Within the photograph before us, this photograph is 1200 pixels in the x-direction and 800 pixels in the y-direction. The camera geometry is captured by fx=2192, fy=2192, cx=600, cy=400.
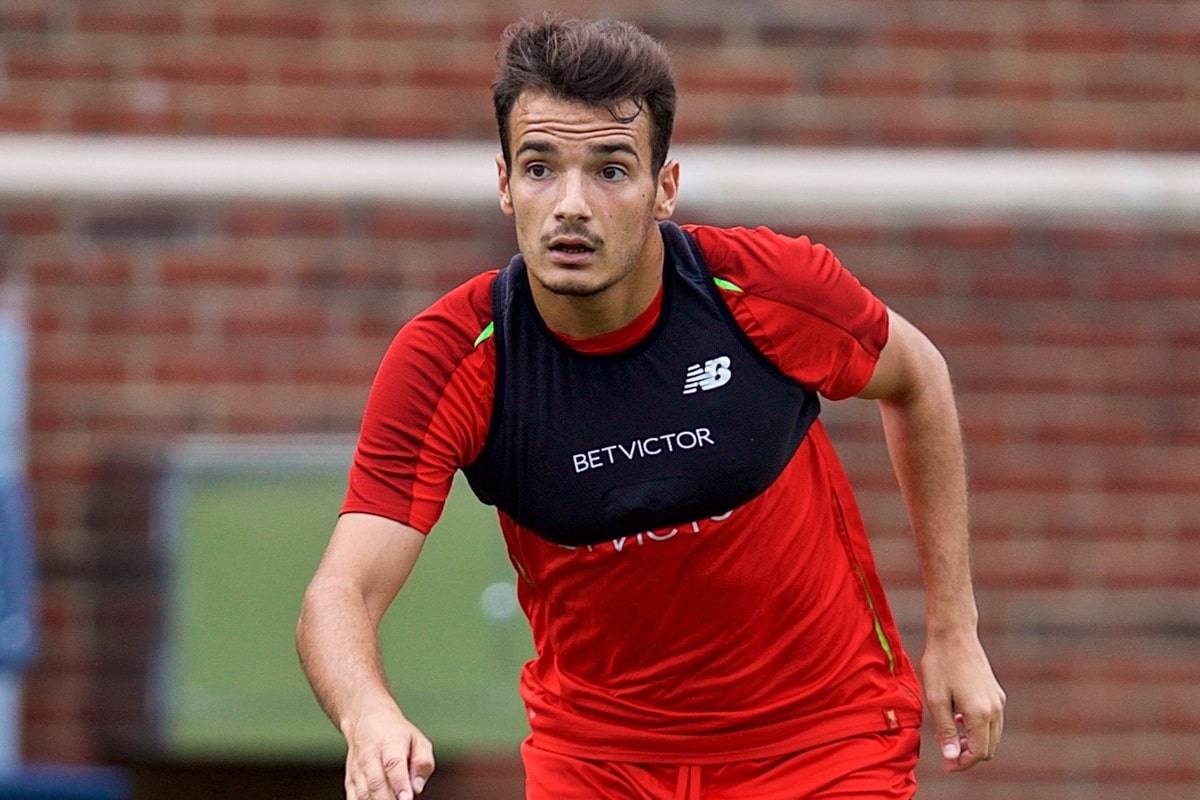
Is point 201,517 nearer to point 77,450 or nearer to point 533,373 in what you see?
point 77,450

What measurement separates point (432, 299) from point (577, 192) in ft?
11.3

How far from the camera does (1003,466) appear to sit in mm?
7492

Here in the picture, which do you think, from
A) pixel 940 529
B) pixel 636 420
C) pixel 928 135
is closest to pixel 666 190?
pixel 636 420

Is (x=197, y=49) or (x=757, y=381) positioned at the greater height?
(x=197, y=49)

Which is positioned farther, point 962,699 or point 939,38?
point 939,38

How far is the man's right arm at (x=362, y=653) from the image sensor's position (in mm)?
3217

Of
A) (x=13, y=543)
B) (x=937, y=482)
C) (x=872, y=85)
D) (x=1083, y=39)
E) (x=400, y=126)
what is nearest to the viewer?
(x=937, y=482)

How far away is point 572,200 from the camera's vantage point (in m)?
3.88

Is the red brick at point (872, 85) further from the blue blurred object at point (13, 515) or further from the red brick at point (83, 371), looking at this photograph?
the blue blurred object at point (13, 515)

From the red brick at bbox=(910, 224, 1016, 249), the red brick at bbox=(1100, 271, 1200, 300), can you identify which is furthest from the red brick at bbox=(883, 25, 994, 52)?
the red brick at bbox=(1100, 271, 1200, 300)

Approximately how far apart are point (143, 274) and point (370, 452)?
3573 millimetres

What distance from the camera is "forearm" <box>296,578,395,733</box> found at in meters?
3.46

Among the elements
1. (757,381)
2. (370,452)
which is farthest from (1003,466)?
(370,452)

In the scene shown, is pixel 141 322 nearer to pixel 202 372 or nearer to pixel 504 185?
pixel 202 372
